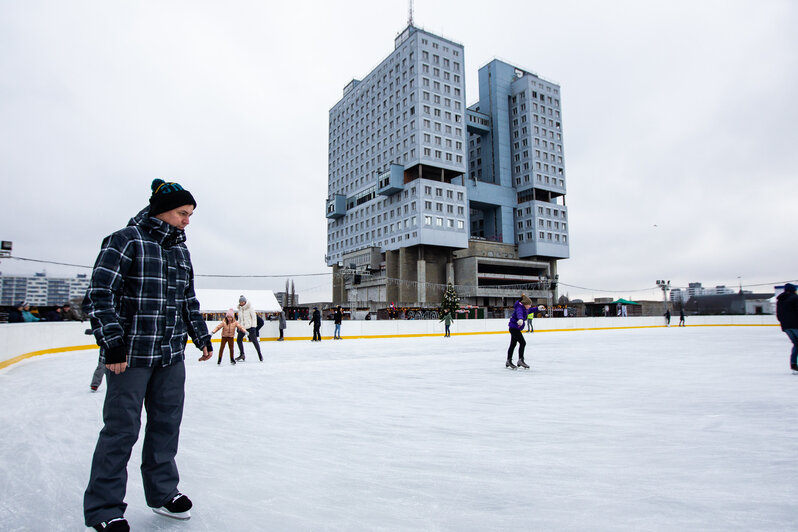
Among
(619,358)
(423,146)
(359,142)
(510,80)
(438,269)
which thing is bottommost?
(619,358)

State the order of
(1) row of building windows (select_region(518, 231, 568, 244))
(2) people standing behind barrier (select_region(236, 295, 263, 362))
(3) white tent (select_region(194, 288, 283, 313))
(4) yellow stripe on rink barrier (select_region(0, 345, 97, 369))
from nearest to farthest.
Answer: (4) yellow stripe on rink barrier (select_region(0, 345, 97, 369)), (2) people standing behind barrier (select_region(236, 295, 263, 362)), (3) white tent (select_region(194, 288, 283, 313)), (1) row of building windows (select_region(518, 231, 568, 244))

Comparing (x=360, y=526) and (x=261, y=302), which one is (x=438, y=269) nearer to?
(x=261, y=302)

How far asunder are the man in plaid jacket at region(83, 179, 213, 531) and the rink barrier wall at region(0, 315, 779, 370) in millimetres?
11503

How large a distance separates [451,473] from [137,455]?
2.63 meters

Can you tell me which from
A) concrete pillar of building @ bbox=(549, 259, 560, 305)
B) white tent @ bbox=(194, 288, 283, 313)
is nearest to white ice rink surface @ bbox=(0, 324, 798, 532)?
white tent @ bbox=(194, 288, 283, 313)

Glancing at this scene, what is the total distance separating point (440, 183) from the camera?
5978 cm

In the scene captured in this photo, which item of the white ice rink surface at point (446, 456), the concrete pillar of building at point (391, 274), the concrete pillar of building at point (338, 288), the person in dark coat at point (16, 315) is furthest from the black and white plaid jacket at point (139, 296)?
the concrete pillar of building at point (338, 288)

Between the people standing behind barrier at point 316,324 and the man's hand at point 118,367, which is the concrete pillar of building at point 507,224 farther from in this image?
the man's hand at point 118,367

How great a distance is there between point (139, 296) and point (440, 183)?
59011mm

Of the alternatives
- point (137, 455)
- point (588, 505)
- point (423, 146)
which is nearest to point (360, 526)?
point (588, 505)

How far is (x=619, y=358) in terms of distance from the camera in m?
11.5

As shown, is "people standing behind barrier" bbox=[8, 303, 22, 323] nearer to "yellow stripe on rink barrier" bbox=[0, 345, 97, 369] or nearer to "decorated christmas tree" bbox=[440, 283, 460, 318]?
"yellow stripe on rink barrier" bbox=[0, 345, 97, 369]

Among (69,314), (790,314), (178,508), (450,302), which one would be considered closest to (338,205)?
(450,302)

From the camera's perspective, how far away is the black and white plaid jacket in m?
2.19
